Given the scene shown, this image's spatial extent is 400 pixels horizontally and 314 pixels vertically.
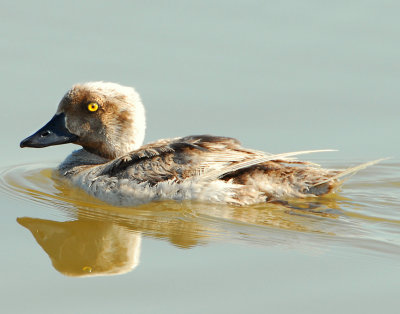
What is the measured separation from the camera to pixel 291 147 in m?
11.0

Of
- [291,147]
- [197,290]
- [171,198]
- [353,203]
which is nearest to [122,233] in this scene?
[171,198]

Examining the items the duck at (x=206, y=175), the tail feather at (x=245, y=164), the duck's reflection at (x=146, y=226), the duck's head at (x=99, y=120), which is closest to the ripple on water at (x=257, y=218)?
the duck's reflection at (x=146, y=226)

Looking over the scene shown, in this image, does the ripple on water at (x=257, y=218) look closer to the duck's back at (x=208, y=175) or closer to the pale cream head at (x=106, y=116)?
the duck's back at (x=208, y=175)

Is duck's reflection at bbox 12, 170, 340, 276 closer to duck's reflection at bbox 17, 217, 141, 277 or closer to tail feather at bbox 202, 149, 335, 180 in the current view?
duck's reflection at bbox 17, 217, 141, 277

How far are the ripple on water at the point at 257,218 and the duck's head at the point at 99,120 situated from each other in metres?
0.68

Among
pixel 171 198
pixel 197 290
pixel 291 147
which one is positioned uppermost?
pixel 291 147

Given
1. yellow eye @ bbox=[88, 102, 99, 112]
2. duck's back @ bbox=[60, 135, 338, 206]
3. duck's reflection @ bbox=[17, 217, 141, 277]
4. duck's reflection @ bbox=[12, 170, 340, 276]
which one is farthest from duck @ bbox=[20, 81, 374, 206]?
yellow eye @ bbox=[88, 102, 99, 112]

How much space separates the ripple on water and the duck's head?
0.68m

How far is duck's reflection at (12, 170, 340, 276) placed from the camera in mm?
7563

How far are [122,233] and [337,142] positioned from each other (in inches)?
162

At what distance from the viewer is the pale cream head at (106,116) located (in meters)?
10.0

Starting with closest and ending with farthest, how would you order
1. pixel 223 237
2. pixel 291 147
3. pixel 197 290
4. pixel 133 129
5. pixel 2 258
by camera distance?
1. pixel 197 290
2. pixel 2 258
3. pixel 223 237
4. pixel 133 129
5. pixel 291 147

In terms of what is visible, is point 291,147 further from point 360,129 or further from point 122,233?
point 122,233

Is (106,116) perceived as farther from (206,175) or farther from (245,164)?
(245,164)
